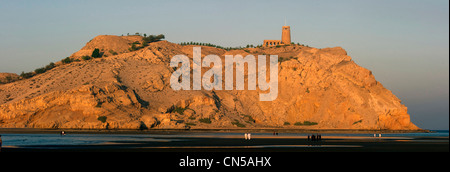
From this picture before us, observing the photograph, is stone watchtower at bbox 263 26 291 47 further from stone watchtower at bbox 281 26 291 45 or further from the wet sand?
the wet sand

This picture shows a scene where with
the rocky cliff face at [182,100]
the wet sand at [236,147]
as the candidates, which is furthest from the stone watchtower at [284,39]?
the wet sand at [236,147]

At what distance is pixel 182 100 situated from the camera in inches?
4001

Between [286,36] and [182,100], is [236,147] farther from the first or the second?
[286,36]

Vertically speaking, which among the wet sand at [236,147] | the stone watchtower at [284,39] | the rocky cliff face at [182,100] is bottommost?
the wet sand at [236,147]

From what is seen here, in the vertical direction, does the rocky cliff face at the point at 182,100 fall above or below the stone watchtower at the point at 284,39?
below

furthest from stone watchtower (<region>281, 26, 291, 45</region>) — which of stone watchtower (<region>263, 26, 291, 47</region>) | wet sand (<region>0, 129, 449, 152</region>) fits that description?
wet sand (<region>0, 129, 449, 152</region>)

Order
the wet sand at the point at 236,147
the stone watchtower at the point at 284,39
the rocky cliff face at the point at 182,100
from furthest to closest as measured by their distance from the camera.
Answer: the stone watchtower at the point at 284,39, the rocky cliff face at the point at 182,100, the wet sand at the point at 236,147

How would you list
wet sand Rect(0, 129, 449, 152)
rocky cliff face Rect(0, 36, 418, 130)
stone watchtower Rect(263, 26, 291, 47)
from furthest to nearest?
stone watchtower Rect(263, 26, 291, 47)
rocky cliff face Rect(0, 36, 418, 130)
wet sand Rect(0, 129, 449, 152)

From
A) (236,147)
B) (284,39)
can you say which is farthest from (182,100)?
(236,147)

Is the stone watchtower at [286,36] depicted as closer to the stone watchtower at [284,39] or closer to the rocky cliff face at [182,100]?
the stone watchtower at [284,39]

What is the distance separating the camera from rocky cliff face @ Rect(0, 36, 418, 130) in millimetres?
93375

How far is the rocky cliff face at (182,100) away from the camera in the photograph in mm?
93375
